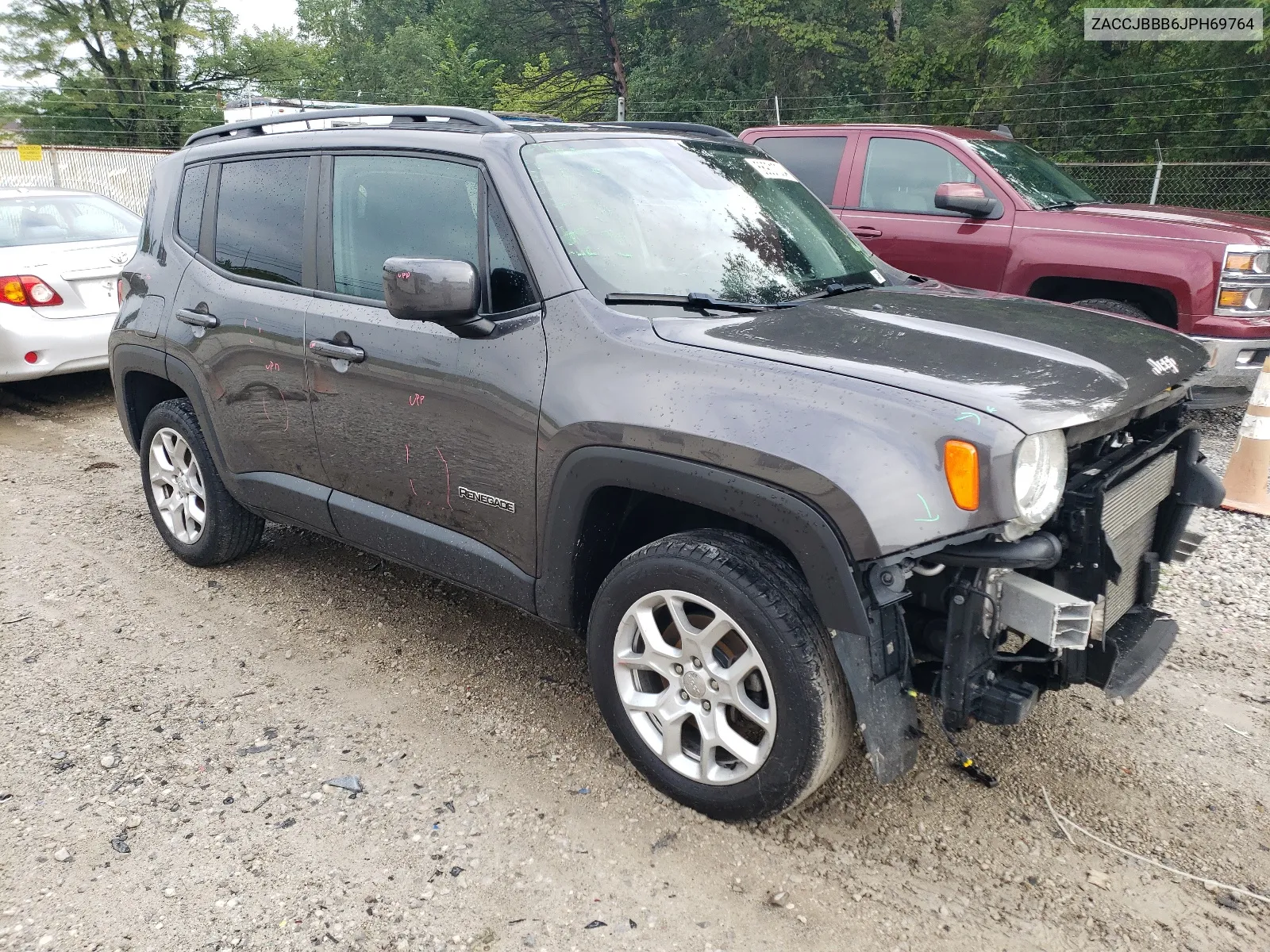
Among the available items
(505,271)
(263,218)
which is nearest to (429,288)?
(505,271)

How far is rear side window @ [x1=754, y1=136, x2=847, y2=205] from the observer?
7.70 m

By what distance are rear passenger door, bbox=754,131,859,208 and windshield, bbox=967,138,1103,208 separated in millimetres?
886

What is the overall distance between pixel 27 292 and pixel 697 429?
6557mm

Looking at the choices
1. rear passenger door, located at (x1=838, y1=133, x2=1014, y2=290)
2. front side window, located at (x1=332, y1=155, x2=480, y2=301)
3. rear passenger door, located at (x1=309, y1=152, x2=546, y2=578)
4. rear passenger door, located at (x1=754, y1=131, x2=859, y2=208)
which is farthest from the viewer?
rear passenger door, located at (x1=754, y1=131, x2=859, y2=208)

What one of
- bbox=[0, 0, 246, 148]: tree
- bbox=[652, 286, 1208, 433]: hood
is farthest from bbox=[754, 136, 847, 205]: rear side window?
bbox=[0, 0, 246, 148]: tree

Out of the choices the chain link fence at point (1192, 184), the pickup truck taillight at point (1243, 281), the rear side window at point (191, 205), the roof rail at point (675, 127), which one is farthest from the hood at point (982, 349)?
the chain link fence at point (1192, 184)

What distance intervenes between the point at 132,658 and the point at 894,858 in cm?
291

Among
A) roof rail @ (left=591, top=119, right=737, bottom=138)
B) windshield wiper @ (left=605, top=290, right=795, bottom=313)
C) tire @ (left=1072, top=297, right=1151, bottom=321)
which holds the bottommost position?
tire @ (left=1072, top=297, right=1151, bottom=321)

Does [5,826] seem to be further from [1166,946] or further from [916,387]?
[1166,946]

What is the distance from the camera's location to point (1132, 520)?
112 inches

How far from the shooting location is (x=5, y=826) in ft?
9.73

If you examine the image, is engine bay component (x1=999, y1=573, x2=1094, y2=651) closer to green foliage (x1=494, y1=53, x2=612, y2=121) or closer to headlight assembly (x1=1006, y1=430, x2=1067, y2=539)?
headlight assembly (x1=1006, y1=430, x2=1067, y2=539)

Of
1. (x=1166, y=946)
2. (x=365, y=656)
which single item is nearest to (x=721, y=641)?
(x=1166, y=946)

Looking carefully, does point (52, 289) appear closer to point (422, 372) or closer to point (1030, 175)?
point (422, 372)
